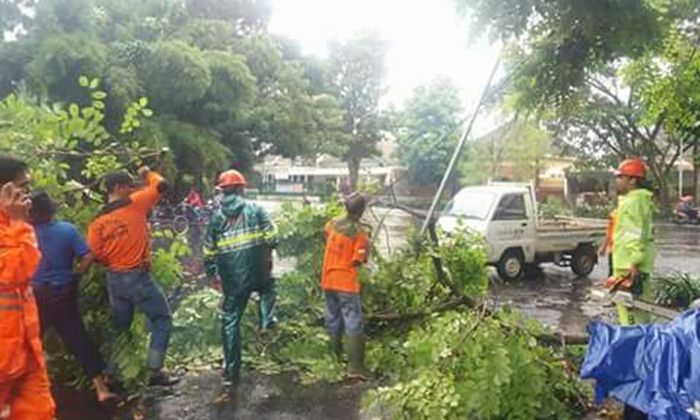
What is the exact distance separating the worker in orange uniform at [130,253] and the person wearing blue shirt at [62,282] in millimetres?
195

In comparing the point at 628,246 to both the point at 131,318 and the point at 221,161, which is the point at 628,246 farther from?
the point at 221,161

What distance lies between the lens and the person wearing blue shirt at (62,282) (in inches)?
209

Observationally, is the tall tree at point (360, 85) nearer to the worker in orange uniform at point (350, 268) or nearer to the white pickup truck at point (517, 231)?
the white pickup truck at point (517, 231)

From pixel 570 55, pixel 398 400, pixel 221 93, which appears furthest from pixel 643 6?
pixel 221 93

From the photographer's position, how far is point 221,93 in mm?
25484

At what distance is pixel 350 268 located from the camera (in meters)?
6.36

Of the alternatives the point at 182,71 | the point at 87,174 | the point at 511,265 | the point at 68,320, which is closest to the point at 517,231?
the point at 511,265

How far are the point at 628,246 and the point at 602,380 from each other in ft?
6.02

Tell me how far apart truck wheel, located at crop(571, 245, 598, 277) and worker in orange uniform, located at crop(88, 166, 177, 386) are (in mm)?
10316

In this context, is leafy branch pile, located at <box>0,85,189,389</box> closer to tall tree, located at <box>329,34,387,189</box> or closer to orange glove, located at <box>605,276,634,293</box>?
orange glove, located at <box>605,276,634,293</box>

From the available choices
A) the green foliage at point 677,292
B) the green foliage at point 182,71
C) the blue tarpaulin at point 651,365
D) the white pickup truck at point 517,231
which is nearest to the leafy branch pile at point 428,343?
the blue tarpaulin at point 651,365

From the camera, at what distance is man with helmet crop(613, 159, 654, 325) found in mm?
6012

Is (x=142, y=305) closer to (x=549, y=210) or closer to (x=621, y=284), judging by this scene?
(x=621, y=284)

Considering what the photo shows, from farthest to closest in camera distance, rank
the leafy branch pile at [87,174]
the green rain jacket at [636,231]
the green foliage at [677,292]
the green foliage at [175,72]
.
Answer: the green foliage at [175,72] < the green foliage at [677,292] < the green rain jacket at [636,231] < the leafy branch pile at [87,174]
